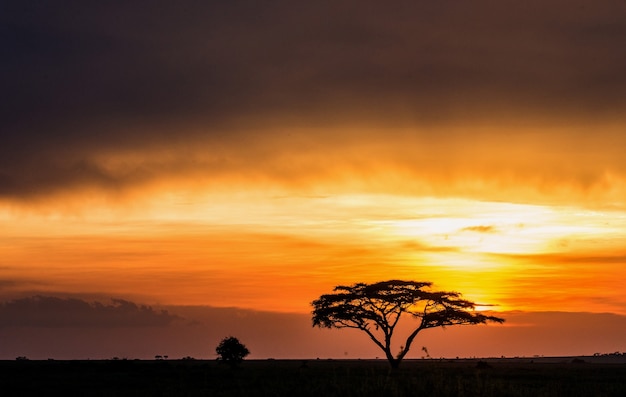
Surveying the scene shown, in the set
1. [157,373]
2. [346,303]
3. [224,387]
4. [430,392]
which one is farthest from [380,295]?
[430,392]

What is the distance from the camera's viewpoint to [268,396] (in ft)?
131

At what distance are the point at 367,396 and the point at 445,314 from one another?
60560 millimetres

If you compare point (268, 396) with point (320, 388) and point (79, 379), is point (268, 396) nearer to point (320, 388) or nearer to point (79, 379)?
point (320, 388)

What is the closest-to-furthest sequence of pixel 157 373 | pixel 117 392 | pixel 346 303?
pixel 117 392 < pixel 157 373 < pixel 346 303

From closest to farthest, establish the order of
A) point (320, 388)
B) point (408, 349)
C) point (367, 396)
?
1. point (367, 396)
2. point (320, 388)
3. point (408, 349)

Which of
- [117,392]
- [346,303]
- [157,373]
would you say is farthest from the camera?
[346,303]

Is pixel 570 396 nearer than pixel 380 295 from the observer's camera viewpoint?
Yes

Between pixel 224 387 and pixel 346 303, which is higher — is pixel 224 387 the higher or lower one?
the lower one

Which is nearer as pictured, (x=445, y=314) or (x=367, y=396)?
(x=367, y=396)

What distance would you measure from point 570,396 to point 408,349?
52558 mm

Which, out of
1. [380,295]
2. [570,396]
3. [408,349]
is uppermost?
[380,295]

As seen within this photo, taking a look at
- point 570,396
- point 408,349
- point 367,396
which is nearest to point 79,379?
point 367,396

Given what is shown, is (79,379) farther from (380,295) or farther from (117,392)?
(380,295)

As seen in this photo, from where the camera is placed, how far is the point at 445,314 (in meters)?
97.9
